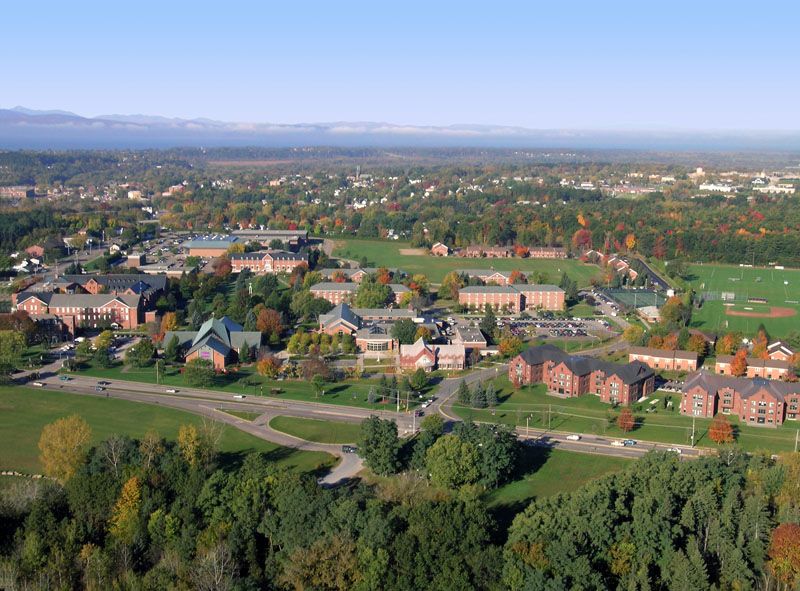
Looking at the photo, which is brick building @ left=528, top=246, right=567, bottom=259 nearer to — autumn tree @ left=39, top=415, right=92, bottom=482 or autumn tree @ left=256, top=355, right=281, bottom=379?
autumn tree @ left=256, top=355, right=281, bottom=379

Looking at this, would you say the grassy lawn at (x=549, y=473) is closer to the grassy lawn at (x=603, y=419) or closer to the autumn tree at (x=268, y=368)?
the grassy lawn at (x=603, y=419)

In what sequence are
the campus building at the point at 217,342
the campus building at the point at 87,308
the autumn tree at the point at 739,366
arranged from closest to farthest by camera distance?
1. the autumn tree at the point at 739,366
2. the campus building at the point at 217,342
3. the campus building at the point at 87,308

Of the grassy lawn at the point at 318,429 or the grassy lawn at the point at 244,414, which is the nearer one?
the grassy lawn at the point at 318,429

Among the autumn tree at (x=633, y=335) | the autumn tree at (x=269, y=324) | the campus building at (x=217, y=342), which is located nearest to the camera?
the campus building at (x=217, y=342)

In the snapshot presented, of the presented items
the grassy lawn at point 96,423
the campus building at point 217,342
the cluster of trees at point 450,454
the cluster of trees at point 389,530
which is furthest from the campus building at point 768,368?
the campus building at point 217,342

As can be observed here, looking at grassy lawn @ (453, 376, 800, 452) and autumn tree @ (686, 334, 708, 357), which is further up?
autumn tree @ (686, 334, 708, 357)

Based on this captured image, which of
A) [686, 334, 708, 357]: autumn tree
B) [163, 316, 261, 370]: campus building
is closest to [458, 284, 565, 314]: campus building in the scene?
[686, 334, 708, 357]: autumn tree
